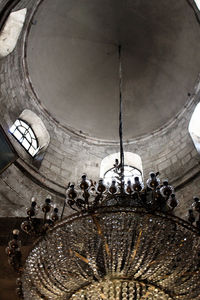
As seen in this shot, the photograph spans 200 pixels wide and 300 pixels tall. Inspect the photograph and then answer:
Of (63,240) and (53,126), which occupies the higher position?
(53,126)

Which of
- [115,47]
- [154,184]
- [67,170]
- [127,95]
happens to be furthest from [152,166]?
[154,184]

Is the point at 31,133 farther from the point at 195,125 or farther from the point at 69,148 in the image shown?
the point at 195,125

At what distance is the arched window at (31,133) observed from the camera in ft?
24.1

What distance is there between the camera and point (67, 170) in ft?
24.3

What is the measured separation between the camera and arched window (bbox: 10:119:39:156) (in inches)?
286

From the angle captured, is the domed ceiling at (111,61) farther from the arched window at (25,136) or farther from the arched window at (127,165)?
the arched window at (25,136)

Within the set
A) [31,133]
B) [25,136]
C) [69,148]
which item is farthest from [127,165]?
[25,136]

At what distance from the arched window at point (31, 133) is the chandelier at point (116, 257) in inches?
155

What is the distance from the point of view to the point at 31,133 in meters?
7.71

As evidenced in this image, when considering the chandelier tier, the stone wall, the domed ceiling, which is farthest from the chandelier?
the domed ceiling

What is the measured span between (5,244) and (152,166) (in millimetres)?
3524

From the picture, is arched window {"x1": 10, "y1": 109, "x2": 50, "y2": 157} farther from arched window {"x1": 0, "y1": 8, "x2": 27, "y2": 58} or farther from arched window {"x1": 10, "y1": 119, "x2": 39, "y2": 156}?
arched window {"x1": 0, "y1": 8, "x2": 27, "y2": 58}

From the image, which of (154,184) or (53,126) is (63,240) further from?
(53,126)

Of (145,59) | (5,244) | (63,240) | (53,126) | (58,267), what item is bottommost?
(58,267)
